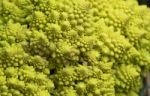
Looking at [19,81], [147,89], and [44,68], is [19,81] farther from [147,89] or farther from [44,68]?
[147,89]

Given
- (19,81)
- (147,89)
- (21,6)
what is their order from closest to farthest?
1. (19,81)
2. (21,6)
3. (147,89)

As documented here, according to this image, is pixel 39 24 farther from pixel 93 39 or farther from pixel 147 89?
pixel 147 89

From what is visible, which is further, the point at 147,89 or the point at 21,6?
the point at 147,89

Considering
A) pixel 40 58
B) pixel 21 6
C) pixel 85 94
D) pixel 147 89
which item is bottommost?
A: pixel 147 89

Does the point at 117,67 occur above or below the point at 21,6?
below

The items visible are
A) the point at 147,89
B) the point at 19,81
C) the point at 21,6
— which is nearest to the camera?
the point at 19,81

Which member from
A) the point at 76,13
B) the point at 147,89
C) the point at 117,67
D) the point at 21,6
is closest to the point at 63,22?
the point at 76,13

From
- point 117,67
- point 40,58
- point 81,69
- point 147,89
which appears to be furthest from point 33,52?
point 147,89
